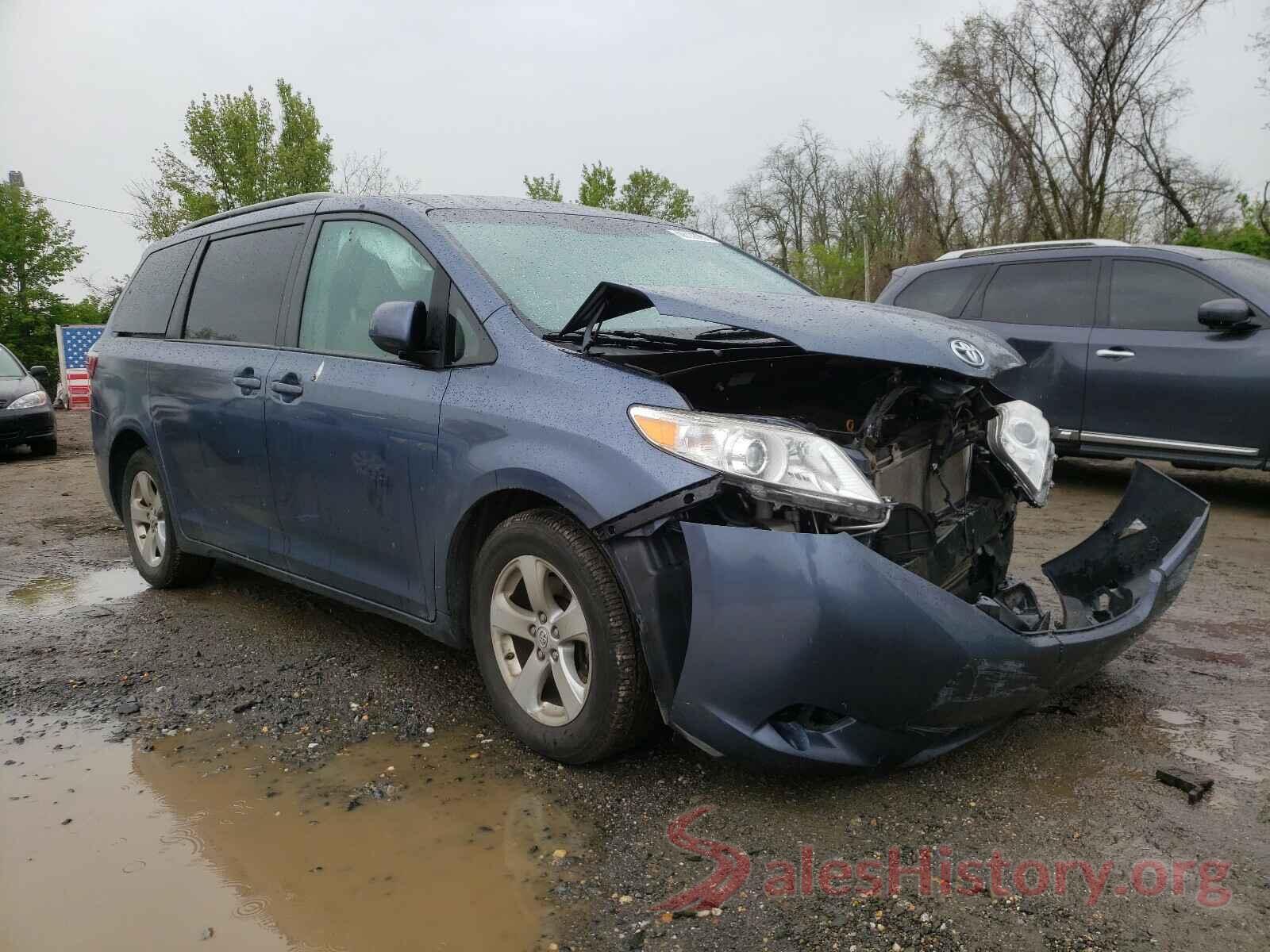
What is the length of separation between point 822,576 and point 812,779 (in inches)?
31.9

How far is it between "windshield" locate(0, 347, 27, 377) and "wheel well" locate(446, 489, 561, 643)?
11.5 metres

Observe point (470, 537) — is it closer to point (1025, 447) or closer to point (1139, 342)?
point (1025, 447)

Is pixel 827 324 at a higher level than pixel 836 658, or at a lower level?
higher

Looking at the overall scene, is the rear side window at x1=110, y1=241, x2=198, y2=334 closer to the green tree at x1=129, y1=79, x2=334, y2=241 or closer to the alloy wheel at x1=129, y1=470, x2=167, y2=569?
the alloy wheel at x1=129, y1=470, x2=167, y2=569

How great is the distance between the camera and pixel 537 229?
12.1ft

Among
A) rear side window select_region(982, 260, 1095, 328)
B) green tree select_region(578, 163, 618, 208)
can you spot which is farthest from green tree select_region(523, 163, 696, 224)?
rear side window select_region(982, 260, 1095, 328)

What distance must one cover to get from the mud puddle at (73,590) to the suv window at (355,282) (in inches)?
90.7

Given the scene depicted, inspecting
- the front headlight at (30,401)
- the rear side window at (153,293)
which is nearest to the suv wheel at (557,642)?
the rear side window at (153,293)

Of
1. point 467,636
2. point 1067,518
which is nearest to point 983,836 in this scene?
point 467,636

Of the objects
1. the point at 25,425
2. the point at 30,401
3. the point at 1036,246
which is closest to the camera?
the point at 1036,246

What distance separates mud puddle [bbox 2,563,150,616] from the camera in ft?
16.8

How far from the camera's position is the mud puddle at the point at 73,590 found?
5118 mm

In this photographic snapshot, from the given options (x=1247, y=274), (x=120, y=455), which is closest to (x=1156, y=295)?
(x=1247, y=274)

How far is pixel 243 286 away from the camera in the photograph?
436 cm
